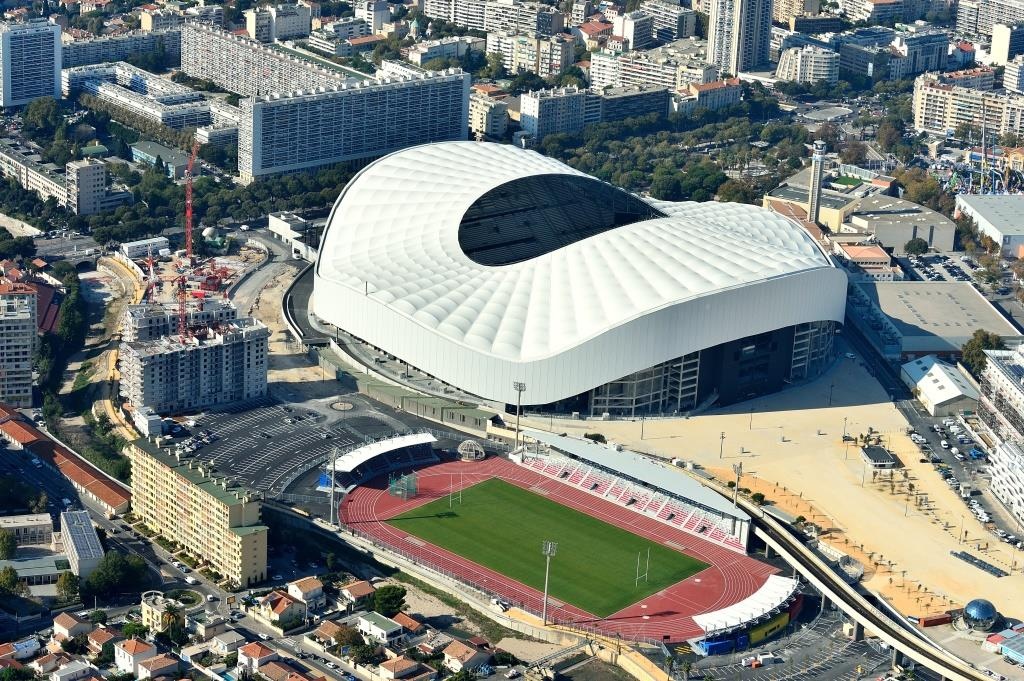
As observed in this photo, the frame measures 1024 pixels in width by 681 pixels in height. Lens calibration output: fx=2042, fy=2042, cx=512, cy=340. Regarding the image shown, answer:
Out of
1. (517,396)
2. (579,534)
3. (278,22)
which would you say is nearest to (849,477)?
(579,534)

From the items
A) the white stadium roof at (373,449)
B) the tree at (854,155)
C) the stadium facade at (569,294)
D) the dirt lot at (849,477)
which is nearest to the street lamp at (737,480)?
the dirt lot at (849,477)

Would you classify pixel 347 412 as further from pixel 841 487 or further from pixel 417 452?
pixel 841 487

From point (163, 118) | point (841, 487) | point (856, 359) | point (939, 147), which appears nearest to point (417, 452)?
point (841, 487)

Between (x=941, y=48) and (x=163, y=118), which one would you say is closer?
(x=163, y=118)

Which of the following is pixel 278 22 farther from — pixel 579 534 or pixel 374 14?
pixel 579 534

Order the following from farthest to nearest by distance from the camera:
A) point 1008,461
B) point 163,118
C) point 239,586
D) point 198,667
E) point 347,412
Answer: point 163,118, point 347,412, point 1008,461, point 239,586, point 198,667

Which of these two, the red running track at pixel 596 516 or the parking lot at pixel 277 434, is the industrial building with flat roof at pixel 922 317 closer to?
the red running track at pixel 596 516
